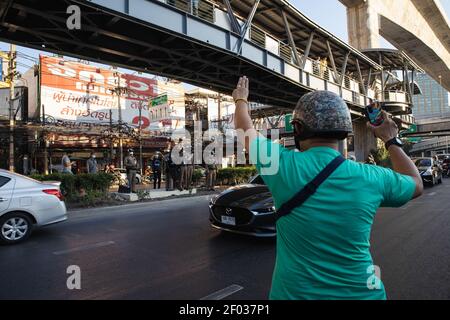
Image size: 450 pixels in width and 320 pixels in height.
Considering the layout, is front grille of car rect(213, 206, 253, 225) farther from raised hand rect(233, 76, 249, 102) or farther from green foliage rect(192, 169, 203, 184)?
green foliage rect(192, 169, 203, 184)

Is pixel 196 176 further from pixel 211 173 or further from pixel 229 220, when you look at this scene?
pixel 229 220

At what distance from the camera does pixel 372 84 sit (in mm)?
34531

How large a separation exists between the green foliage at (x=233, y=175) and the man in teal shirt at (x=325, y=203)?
1667 centimetres

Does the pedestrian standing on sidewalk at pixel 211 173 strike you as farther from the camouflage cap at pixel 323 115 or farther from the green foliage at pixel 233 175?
the camouflage cap at pixel 323 115

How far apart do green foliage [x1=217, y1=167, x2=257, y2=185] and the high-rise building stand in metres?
64.2

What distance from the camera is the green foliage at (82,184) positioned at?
11.4 meters

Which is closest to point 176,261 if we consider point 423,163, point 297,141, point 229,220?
point 229,220

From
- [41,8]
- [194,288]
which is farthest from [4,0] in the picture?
[194,288]

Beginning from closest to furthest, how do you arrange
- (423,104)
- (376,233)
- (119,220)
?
(376,233) < (119,220) < (423,104)

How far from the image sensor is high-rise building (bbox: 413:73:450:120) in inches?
2805

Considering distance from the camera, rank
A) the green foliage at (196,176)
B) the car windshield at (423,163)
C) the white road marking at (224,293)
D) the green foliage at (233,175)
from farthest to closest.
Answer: the green foliage at (233,175), the car windshield at (423,163), the green foliage at (196,176), the white road marking at (224,293)

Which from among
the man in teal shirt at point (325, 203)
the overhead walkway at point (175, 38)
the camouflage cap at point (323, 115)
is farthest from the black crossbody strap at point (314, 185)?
the overhead walkway at point (175, 38)

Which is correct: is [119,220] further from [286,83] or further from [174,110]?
[174,110]

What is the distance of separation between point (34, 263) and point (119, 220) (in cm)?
395
